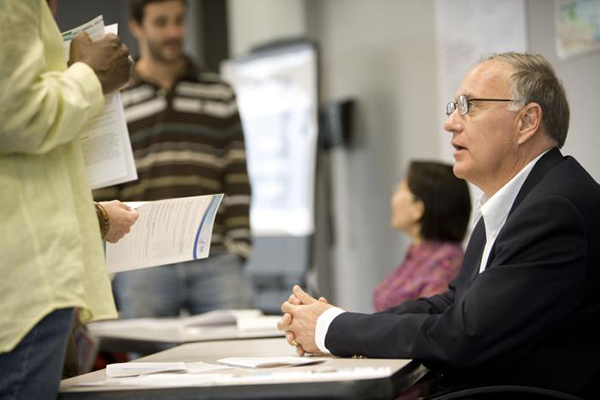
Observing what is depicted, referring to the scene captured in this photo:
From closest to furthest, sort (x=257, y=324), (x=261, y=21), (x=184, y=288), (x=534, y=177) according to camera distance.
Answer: (x=534, y=177), (x=257, y=324), (x=184, y=288), (x=261, y=21)

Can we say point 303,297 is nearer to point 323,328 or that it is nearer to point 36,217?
point 323,328

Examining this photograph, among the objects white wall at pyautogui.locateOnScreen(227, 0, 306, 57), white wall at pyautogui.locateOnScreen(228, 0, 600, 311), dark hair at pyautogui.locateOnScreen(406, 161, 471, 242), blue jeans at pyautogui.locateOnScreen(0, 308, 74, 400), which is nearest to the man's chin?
blue jeans at pyautogui.locateOnScreen(0, 308, 74, 400)

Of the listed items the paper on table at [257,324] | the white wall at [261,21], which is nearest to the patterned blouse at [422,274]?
the paper on table at [257,324]

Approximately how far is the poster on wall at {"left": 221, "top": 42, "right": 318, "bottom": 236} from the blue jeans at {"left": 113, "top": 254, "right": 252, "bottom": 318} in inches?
65.5

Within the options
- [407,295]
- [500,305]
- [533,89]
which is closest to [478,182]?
[533,89]

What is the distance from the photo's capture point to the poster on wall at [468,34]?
3891 millimetres

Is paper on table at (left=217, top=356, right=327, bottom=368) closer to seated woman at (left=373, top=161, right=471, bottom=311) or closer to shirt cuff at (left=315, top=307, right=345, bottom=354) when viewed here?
shirt cuff at (left=315, top=307, right=345, bottom=354)

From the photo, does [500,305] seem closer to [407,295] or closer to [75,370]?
[75,370]

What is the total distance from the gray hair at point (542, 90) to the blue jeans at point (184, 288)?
1.85 m

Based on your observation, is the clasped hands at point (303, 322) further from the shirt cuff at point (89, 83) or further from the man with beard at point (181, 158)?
the man with beard at point (181, 158)

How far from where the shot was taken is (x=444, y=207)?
3.46 metres

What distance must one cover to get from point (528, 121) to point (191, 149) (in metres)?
2.02

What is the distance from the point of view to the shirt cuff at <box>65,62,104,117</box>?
1.54 meters

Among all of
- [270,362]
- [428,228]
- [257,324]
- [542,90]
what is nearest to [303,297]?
[270,362]
